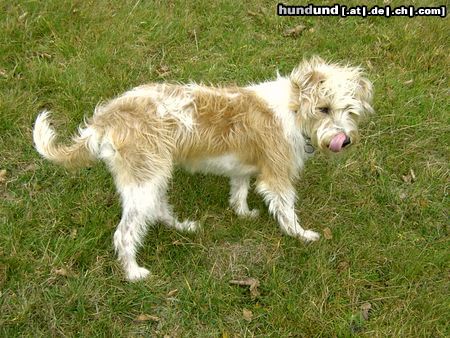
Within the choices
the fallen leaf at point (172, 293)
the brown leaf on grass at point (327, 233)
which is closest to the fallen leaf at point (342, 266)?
the brown leaf on grass at point (327, 233)

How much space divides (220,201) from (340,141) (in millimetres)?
1434

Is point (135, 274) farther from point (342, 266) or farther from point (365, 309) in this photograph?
point (365, 309)

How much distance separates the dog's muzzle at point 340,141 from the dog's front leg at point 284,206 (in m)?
0.63

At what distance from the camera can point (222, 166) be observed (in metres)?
4.09

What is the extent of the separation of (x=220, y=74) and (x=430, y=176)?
97.8 inches

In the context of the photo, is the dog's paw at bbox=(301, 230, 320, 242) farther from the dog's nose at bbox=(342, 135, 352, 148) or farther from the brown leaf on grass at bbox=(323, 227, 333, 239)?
the dog's nose at bbox=(342, 135, 352, 148)

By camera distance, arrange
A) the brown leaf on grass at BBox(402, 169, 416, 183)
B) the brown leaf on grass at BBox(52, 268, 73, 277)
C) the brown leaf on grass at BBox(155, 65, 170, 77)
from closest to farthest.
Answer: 1. the brown leaf on grass at BBox(52, 268, 73, 277)
2. the brown leaf on grass at BBox(402, 169, 416, 183)
3. the brown leaf on grass at BBox(155, 65, 170, 77)

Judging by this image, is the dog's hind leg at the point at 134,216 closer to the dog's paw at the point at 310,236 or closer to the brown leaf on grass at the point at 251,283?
the brown leaf on grass at the point at 251,283

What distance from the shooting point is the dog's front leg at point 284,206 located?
4125 millimetres

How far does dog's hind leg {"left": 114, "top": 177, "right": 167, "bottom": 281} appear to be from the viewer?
3.64 meters

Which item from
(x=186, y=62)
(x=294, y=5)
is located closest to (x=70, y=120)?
(x=186, y=62)

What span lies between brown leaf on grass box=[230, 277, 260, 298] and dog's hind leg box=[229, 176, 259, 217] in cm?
67

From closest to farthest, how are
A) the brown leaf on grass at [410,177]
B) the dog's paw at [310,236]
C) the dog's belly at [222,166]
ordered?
the dog's belly at [222,166]
the dog's paw at [310,236]
the brown leaf on grass at [410,177]

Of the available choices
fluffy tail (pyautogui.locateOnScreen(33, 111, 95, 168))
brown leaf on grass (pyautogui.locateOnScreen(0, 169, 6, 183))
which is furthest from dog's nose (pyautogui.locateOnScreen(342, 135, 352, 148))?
brown leaf on grass (pyautogui.locateOnScreen(0, 169, 6, 183))
